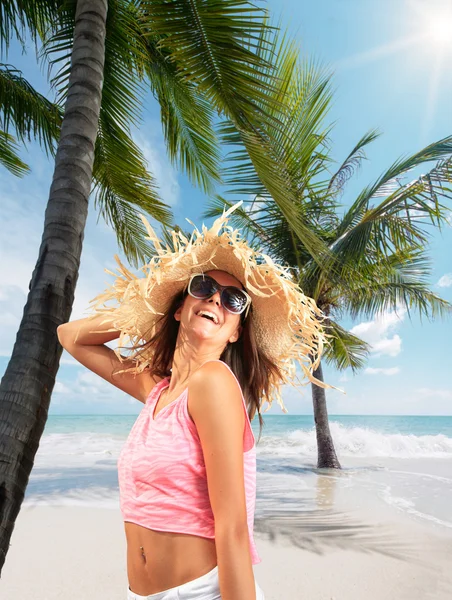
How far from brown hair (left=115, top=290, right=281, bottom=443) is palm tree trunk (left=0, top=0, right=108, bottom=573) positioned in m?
0.73

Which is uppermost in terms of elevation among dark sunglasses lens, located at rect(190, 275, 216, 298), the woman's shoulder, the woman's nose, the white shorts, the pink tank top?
dark sunglasses lens, located at rect(190, 275, 216, 298)

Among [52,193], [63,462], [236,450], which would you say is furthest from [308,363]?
[63,462]

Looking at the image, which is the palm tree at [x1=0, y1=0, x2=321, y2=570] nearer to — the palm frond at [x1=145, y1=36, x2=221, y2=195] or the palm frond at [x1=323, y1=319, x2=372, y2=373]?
the palm frond at [x1=145, y1=36, x2=221, y2=195]

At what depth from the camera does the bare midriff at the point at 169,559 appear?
1.11 m

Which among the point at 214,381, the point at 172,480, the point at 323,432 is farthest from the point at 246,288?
the point at 323,432

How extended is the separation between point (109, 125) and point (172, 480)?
174 inches

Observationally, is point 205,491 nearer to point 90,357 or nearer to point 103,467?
point 90,357

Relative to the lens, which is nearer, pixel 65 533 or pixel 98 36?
pixel 98 36

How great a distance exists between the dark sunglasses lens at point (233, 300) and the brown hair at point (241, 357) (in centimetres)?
12

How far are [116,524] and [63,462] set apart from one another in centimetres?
846

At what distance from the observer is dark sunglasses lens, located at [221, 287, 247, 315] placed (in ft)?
4.97

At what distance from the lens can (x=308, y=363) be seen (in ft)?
5.69

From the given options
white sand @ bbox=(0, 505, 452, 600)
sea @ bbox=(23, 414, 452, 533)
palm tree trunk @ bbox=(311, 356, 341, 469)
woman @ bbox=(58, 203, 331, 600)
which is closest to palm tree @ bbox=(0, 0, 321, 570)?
woman @ bbox=(58, 203, 331, 600)

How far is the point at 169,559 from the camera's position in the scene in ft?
3.69
